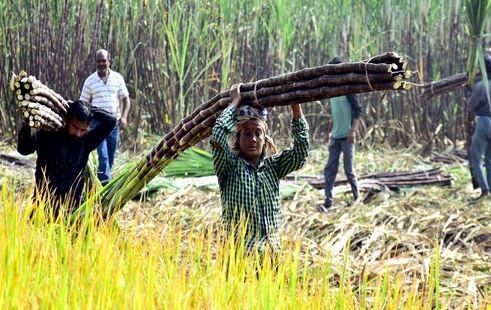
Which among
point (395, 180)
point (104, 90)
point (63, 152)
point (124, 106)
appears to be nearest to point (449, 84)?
point (395, 180)

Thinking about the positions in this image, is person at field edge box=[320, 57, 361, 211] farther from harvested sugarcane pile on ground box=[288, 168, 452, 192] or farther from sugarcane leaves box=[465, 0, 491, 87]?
sugarcane leaves box=[465, 0, 491, 87]

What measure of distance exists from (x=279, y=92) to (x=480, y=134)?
4598mm

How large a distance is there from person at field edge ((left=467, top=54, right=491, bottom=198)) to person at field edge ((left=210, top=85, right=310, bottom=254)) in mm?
4261

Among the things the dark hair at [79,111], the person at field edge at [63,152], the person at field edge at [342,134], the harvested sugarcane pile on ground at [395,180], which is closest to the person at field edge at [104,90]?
the harvested sugarcane pile on ground at [395,180]

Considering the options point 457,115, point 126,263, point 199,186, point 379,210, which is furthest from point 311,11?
point 126,263

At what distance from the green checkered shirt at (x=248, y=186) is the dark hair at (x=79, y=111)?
0.87m

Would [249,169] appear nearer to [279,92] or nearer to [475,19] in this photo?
[279,92]

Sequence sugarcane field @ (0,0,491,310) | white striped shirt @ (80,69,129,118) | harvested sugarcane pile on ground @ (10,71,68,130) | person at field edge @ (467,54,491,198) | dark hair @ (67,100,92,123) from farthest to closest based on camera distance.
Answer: white striped shirt @ (80,69,129,118), person at field edge @ (467,54,491,198), dark hair @ (67,100,92,123), harvested sugarcane pile on ground @ (10,71,68,130), sugarcane field @ (0,0,491,310)

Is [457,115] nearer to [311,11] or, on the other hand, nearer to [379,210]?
[311,11]

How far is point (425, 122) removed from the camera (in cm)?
1125

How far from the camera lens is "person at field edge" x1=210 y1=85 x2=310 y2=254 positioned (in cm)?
395

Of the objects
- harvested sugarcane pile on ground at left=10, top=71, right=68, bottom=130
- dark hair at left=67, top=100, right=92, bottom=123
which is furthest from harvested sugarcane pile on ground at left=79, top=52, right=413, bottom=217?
harvested sugarcane pile on ground at left=10, top=71, right=68, bottom=130

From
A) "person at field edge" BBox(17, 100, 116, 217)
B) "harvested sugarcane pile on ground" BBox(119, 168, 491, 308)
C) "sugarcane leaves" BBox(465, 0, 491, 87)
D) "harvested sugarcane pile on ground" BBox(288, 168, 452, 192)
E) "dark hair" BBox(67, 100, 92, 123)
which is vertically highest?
"sugarcane leaves" BBox(465, 0, 491, 87)

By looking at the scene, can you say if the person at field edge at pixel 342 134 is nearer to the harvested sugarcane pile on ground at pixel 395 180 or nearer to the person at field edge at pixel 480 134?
the harvested sugarcane pile on ground at pixel 395 180
